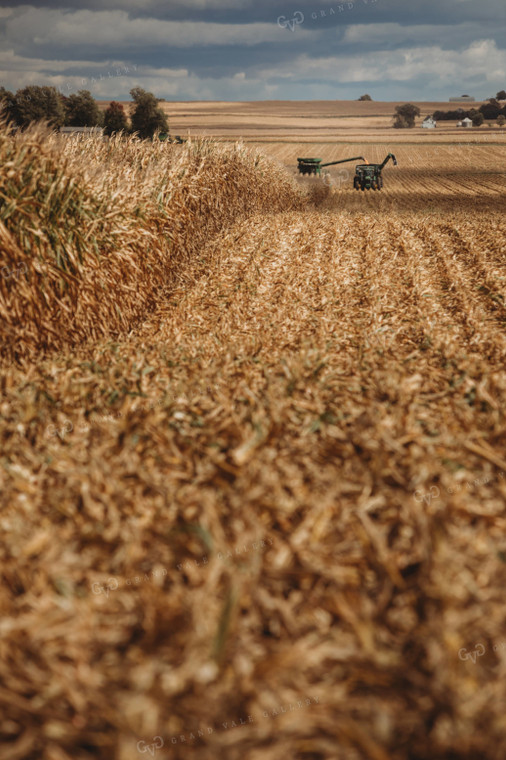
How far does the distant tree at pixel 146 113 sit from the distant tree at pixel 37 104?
8.32 m

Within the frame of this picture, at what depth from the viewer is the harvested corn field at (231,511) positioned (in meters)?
1.77

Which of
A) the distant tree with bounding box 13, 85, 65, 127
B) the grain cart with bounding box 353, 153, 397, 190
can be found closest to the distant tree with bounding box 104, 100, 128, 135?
the distant tree with bounding box 13, 85, 65, 127

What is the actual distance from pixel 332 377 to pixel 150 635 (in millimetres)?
2732

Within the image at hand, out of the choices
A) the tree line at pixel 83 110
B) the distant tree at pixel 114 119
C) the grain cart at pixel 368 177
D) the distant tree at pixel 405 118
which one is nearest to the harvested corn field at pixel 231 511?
the grain cart at pixel 368 177

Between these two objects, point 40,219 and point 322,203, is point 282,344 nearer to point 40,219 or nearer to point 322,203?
point 40,219

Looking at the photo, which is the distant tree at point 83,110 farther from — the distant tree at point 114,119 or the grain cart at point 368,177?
the grain cart at point 368,177

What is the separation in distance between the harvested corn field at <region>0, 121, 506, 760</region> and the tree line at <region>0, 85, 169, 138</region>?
5981 cm

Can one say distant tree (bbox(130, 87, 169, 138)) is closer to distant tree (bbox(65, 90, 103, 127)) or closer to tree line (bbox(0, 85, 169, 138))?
tree line (bbox(0, 85, 169, 138))

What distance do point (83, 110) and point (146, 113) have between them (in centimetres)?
711

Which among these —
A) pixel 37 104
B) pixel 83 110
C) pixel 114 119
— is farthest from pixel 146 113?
pixel 37 104

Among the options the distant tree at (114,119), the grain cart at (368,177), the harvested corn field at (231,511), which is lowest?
the harvested corn field at (231,511)

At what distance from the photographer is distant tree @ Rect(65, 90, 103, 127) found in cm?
6119

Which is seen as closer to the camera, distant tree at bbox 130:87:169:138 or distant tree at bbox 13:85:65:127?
distant tree at bbox 13:85:65:127

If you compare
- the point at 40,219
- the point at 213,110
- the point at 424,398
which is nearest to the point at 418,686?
the point at 424,398
